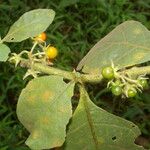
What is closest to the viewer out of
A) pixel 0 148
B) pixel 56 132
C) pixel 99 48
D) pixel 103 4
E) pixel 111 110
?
pixel 56 132

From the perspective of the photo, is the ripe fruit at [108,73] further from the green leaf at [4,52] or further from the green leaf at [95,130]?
the green leaf at [4,52]

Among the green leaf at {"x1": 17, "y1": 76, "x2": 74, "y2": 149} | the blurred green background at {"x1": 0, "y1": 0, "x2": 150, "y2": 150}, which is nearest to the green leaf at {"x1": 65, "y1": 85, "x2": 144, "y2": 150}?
the green leaf at {"x1": 17, "y1": 76, "x2": 74, "y2": 149}

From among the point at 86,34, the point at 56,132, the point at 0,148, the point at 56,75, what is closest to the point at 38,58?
the point at 56,75

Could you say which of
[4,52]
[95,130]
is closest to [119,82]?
[95,130]

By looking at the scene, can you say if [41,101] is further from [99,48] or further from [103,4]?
[103,4]

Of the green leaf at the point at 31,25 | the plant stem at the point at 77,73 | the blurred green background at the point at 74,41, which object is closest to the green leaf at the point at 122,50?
the plant stem at the point at 77,73

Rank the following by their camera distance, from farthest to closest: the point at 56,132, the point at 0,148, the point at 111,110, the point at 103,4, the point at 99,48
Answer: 1. the point at 103,4
2. the point at 111,110
3. the point at 0,148
4. the point at 99,48
5. the point at 56,132

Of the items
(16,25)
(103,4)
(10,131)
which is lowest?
(10,131)
